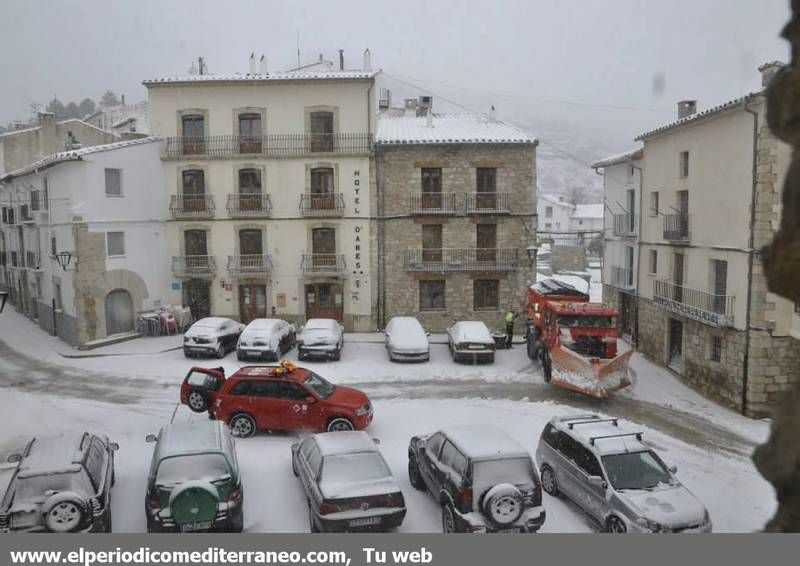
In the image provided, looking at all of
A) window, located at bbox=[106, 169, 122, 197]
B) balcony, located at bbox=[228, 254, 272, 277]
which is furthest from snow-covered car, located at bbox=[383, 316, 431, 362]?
window, located at bbox=[106, 169, 122, 197]

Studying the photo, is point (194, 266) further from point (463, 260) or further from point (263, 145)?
point (463, 260)

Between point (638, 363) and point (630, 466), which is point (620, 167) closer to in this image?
point (638, 363)

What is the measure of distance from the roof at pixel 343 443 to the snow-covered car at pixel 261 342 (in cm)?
1107

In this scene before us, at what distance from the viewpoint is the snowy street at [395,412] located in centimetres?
1180

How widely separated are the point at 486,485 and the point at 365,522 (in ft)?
6.29

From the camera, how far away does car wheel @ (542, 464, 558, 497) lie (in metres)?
12.5

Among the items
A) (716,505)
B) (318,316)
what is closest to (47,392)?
(318,316)

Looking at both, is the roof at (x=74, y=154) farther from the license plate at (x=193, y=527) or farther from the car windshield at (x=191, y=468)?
the license plate at (x=193, y=527)

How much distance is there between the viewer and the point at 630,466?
36.8ft

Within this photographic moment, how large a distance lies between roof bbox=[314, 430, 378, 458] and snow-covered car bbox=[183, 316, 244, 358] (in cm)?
1243

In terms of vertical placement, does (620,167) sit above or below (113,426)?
above

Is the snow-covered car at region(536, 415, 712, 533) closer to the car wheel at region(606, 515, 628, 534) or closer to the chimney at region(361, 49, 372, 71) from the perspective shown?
the car wheel at region(606, 515, 628, 534)

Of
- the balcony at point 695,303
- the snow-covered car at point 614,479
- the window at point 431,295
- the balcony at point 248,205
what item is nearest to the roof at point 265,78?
the balcony at point 248,205

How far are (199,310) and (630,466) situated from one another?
22.3 m
